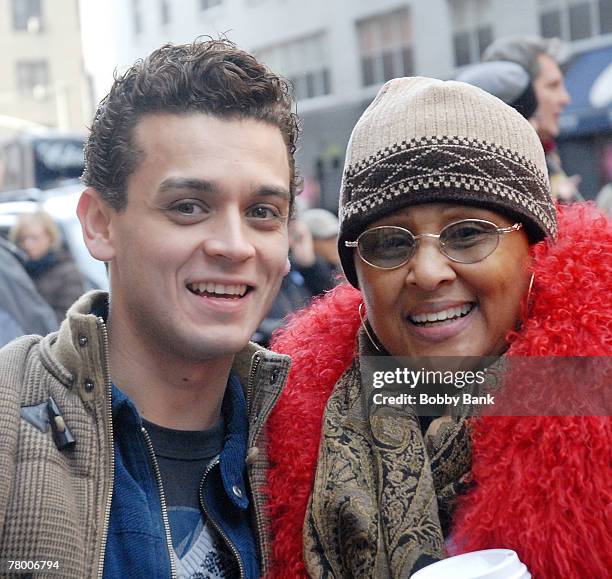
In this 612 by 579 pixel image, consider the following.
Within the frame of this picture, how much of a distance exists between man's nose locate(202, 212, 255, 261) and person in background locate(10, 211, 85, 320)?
309 cm

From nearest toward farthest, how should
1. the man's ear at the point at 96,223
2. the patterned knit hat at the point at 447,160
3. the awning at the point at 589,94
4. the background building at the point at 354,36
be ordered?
the patterned knit hat at the point at 447,160
the man's ear at the point at 96,223
the awning at the point at 589,94
the background building at the point at 354,36

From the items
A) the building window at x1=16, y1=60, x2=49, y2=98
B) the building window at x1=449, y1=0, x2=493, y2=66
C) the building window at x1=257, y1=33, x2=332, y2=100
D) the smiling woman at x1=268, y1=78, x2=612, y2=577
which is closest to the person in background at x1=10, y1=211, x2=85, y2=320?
the smiling woman at x1=268, y1=78, x2=612, y2=577

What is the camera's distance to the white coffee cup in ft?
4.94

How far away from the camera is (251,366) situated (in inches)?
88.0

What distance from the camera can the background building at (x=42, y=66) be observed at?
13719 mm

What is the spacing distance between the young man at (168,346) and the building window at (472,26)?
1388 centimetres

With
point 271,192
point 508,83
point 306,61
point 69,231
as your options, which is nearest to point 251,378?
point 271,192

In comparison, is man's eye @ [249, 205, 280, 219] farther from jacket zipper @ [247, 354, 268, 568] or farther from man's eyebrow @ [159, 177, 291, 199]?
jacket zipper @ [247, 354, 268, 568]

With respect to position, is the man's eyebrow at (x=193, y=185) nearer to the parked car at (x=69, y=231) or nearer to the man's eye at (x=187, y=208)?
the man's eye at (x=187, y=208)

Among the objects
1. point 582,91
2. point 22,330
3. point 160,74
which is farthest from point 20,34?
point 160,74

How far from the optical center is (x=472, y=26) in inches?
600

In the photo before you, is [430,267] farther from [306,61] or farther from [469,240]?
[306,61]

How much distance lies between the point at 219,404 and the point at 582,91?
13.2m

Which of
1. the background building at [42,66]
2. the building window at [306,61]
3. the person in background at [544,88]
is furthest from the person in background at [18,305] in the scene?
the building window at [306,61]
